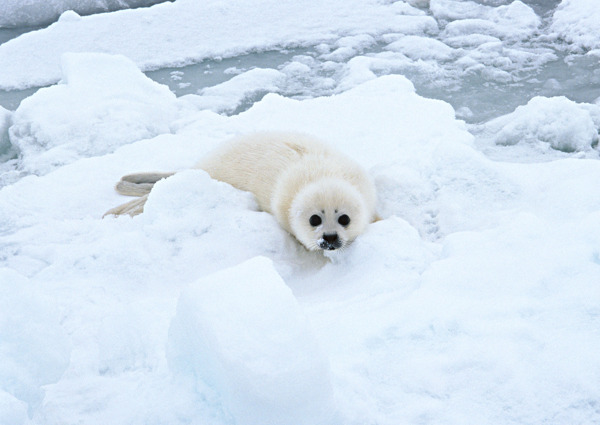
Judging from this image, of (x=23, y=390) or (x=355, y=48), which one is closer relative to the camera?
(x=23, y=390)

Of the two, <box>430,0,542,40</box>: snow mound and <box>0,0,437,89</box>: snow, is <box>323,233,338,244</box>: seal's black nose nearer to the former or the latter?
<box>0,0,437,89</box>: snow

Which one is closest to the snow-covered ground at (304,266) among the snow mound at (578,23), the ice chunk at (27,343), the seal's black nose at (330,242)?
the ice chunk at (27,343)

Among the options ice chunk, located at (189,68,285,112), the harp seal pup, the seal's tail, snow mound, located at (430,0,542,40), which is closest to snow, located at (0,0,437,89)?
snow mound, located at (430,0,542,40)

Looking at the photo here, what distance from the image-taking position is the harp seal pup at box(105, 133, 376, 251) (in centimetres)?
288

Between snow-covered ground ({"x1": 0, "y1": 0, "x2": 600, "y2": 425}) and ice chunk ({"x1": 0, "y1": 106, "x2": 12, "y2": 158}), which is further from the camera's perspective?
ice chunk ({"x1": 0, "y1": 106, "x2": 12, "y2": 158})

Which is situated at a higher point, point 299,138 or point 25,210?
point 299,138

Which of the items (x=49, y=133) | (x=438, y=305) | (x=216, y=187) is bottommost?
(x=49, y=133)

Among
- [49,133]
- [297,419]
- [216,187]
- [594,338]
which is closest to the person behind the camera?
[297,419]

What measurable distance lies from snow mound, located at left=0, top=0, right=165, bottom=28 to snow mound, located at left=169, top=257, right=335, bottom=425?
8.83 meters

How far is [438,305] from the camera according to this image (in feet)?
5.47

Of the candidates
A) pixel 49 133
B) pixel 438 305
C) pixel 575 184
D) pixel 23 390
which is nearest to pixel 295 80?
pixel 49 133

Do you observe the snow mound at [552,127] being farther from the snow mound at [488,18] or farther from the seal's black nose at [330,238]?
the snow mound at [488,18]

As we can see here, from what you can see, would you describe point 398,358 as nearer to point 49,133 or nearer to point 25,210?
point 25,210

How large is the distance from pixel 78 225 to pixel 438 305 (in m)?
1.87
